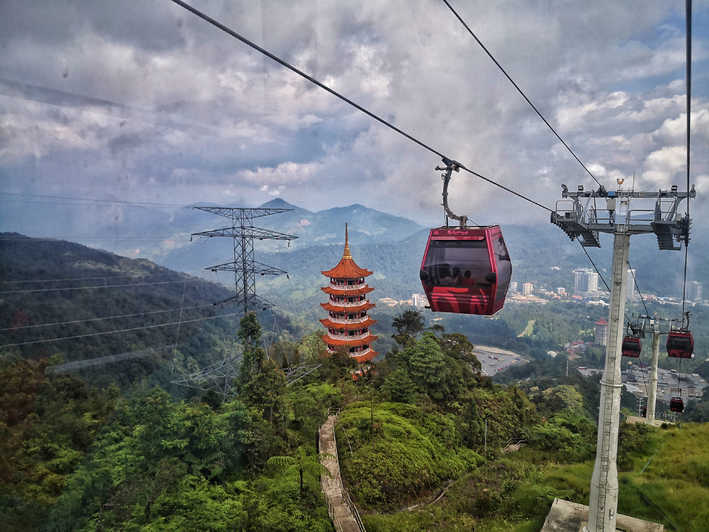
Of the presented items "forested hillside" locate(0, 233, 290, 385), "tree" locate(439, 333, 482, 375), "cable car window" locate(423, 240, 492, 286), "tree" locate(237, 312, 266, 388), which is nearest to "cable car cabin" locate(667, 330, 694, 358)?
"tree" locate(439, 333, 482, 375)

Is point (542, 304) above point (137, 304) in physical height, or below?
below

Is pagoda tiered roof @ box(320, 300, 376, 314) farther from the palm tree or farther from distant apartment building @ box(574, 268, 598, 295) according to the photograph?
distant apartment building @ box(574, 268, 598, 295)

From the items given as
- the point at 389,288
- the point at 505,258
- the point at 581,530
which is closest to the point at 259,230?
the point at 505,258

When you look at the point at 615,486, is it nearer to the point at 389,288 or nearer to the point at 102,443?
the point at 102,443

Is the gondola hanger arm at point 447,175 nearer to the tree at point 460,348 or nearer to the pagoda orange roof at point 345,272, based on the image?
the tree at point 460,348

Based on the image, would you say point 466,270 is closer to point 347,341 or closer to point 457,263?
point 457,263

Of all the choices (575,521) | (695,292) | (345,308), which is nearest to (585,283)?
(695,292)
